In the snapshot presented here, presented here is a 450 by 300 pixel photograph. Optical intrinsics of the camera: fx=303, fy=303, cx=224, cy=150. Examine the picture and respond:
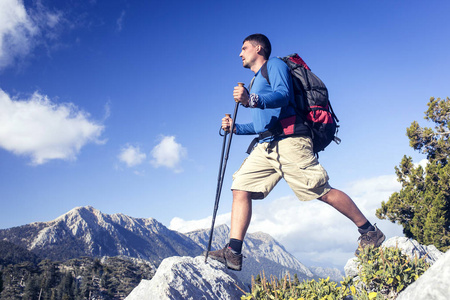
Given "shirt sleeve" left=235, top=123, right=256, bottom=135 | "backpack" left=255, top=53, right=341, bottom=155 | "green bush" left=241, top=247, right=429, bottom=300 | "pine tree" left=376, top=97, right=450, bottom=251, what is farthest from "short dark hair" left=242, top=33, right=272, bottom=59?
"pine tree" left=376, top=97, right=450, bottom=251

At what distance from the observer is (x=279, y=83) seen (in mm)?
4211

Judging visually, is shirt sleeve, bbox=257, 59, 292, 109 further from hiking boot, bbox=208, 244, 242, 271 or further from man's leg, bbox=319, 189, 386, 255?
hiking boot, bbox=208, 244, 242, 271

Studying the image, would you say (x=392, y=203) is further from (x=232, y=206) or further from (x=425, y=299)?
(x=425, y=299)

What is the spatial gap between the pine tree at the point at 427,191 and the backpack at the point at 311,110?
1876cm

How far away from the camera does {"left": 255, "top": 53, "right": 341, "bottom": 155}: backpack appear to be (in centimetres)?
433

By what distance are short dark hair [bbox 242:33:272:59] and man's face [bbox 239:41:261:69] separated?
2.5 inches

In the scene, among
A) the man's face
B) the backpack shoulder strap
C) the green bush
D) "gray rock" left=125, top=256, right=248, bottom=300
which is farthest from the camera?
the man's face

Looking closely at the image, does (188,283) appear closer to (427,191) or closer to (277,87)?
(277,87)

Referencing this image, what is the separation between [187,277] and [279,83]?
2826 millimetres

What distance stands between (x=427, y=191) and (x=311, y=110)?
19.7 meters

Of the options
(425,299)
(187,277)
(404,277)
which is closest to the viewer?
(425,299)

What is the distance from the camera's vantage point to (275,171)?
4594 millimetres

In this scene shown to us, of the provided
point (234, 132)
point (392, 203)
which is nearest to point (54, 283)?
point (392, 203)

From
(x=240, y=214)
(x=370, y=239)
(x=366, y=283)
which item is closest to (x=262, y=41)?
(x=240, y=214)
